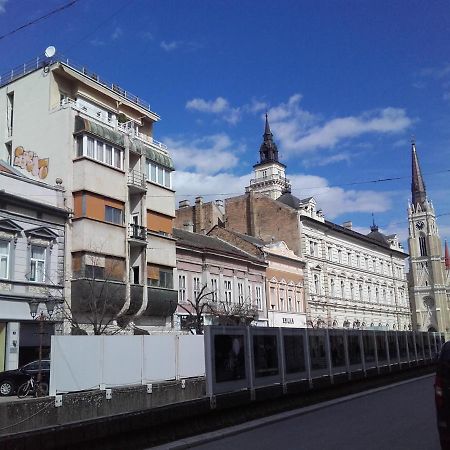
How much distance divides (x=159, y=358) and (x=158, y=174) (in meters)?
19.3

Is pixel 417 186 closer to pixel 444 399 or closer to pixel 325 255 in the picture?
pixel 325 255

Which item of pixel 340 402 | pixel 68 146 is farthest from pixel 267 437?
pixel 68 146

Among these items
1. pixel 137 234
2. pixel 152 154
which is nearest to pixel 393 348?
pixel 137 234

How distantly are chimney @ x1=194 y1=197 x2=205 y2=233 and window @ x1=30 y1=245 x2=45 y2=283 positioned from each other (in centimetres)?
2858

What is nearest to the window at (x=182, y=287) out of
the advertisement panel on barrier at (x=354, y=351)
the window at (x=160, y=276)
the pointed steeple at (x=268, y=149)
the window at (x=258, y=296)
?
the window at (x=160, y=276)

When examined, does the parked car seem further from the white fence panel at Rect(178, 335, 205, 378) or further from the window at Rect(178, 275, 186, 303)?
the window at Rect(178, 275, 186, 303)

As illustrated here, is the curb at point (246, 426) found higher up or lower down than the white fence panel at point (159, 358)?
lower down

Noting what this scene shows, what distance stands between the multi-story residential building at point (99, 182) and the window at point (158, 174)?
0.07 meters

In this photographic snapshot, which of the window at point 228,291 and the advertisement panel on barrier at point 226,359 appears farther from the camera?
the window at point 228,291

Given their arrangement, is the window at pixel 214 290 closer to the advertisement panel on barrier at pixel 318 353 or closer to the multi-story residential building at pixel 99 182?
the multi-story residential building at pixel 99 182

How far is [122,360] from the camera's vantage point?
62.0 feet

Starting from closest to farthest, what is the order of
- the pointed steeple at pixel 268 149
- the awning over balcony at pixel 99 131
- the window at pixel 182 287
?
the awning over balcony at pixel 99 131 < the window at pixel 182 287 < the pointed steeple at pixel 268 149

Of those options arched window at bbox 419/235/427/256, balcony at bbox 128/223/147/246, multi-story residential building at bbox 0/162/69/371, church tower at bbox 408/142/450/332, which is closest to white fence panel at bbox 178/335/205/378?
multi-story residential building at bbox 0/162/69/371

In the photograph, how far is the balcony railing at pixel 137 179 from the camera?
3520 cm
